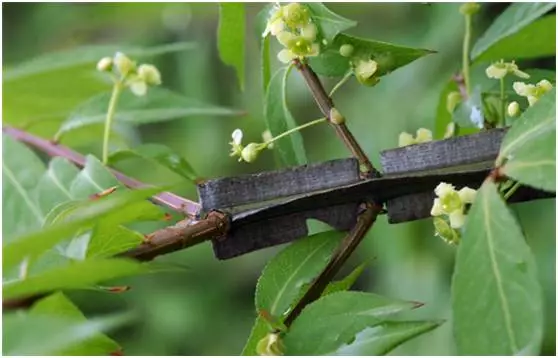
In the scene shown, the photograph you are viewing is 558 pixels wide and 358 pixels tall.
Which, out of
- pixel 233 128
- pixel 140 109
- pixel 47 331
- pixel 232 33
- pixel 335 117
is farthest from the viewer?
pixel 233 128

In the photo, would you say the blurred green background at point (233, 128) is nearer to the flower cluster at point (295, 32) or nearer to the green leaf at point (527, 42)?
the green leaf at point (527, 42)

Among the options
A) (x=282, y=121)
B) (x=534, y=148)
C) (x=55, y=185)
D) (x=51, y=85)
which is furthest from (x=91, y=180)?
(x=534, y=148)

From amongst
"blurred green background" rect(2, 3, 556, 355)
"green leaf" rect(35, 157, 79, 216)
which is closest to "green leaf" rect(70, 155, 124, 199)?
"green leaf" rect(35, 157, 79, 216)

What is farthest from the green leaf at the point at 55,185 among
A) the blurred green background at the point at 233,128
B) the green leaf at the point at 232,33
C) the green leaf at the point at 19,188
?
the blurred green background at the point at 233,128

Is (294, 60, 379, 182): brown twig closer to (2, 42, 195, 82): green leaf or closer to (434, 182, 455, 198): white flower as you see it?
(434, 182, 455, 198): white flower

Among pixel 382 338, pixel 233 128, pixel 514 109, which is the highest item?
pixel 233 128

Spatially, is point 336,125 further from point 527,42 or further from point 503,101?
point 527,42
